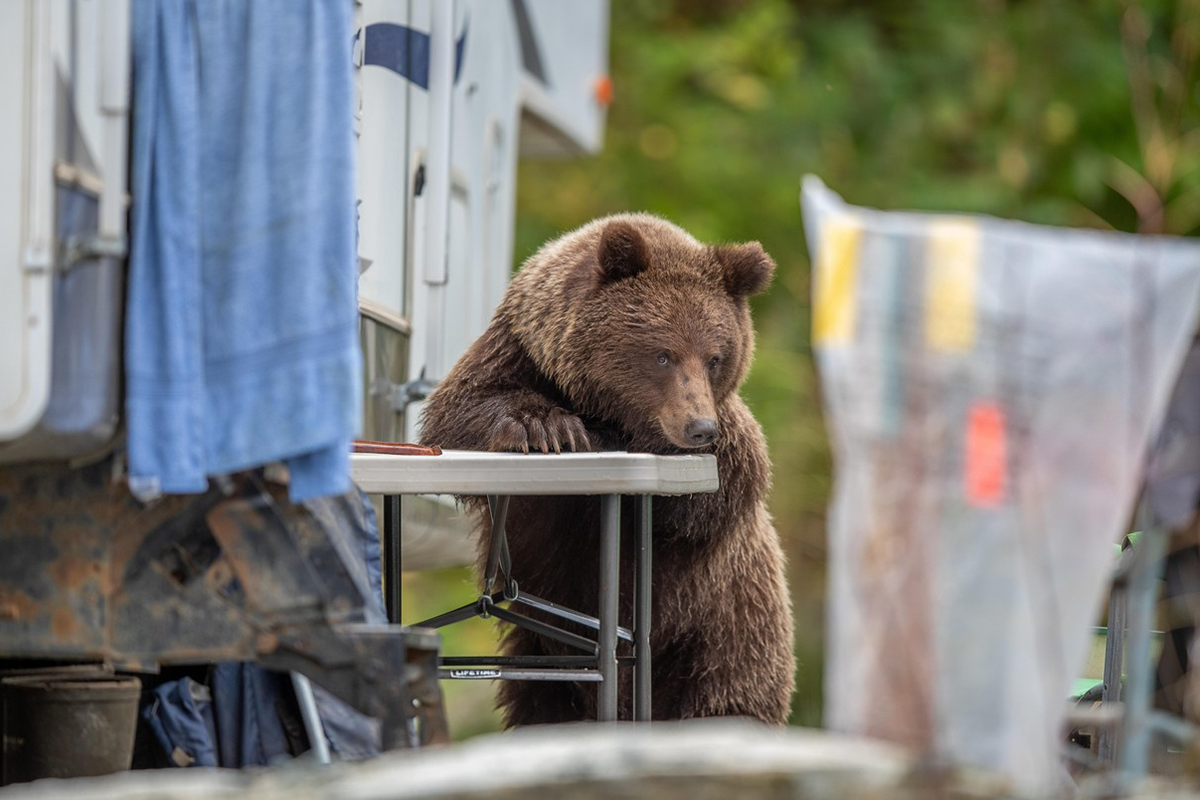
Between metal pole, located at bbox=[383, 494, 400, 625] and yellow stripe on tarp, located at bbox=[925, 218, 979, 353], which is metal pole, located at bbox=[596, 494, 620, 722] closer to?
metal pole, located at bbox=[383, 494, 400, 625]

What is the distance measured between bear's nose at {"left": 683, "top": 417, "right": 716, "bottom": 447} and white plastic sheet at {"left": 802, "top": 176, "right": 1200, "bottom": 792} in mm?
1987

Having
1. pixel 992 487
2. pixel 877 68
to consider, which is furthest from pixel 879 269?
pixel 877 68

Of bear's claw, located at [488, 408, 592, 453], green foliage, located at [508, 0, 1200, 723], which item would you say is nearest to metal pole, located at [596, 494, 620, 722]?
bear's claw, located at [488, 408, 592, 453]

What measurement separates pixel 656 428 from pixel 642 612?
69 cm

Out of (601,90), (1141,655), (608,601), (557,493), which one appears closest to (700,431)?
(608,601)

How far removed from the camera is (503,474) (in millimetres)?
3258

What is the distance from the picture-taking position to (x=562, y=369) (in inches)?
173

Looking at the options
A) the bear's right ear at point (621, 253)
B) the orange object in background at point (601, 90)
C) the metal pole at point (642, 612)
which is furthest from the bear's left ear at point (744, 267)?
the orange object in background at point (601, 90)

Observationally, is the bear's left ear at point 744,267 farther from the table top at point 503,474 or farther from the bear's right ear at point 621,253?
the table top at point 503,474

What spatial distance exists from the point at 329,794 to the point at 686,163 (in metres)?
10.6

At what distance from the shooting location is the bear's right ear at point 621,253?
4.35 m

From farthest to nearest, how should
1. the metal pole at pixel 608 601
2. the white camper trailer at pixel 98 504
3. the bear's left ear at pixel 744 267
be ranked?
the bear's left ear at pixel 744 267 → the metal pole at pixel 608 601 → the white camper trailer at pixel 98 504

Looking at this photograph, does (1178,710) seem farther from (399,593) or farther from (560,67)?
(560,67)

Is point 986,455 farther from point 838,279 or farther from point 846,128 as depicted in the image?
point 846,128
